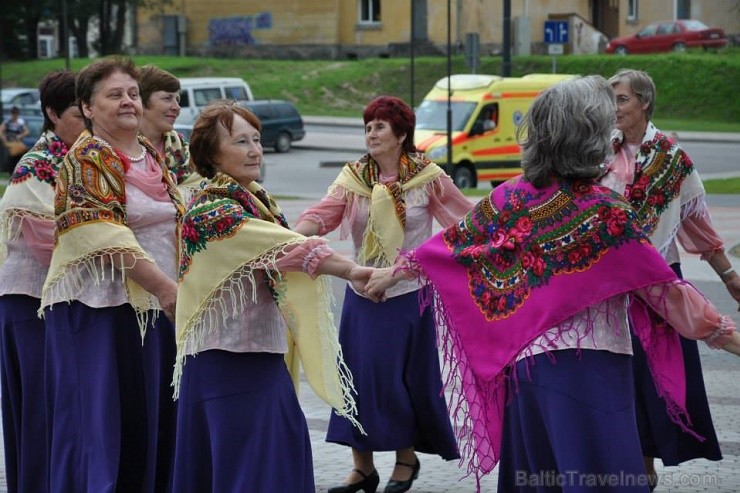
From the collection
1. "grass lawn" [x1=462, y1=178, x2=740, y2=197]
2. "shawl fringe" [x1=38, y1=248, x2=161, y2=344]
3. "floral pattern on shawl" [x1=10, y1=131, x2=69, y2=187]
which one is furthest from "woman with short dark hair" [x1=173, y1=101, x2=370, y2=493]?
"grass lawn" [x1=462, y1=178, x2=740, y2=197]

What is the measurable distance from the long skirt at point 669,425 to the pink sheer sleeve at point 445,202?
115 centimetres

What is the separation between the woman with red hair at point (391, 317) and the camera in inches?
268

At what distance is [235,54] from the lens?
5794cm

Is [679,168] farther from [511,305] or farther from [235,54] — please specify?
[235,54]

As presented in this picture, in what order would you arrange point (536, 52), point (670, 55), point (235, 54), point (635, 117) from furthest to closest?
point (235, 54), point (536, 52), point (670, 55), point (635, 117)

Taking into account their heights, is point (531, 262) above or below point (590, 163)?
below

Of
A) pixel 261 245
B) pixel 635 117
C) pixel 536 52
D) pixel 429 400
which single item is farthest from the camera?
pixel 536 52

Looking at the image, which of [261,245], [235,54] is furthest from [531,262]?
[235,54]

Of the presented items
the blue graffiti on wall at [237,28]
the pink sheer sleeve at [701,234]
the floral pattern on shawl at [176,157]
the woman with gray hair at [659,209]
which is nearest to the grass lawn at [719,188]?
the pink sheer sleeve at [701,234]

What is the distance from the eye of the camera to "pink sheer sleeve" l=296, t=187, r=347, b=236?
6961 mm

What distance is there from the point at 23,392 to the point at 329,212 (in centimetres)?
181

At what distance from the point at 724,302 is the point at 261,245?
333 inches

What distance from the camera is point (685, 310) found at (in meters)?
4.48

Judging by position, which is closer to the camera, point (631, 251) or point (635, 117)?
point (631, 251)
